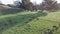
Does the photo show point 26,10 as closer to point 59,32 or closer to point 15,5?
point 15,5

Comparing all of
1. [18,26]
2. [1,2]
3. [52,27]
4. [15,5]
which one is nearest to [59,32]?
[52,27]

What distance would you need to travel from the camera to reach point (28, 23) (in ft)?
26.7

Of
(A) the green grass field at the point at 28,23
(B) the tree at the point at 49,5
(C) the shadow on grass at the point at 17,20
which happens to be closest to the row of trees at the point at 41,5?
(B) the tree at the point at 49,5

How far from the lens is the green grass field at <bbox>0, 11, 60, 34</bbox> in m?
7.59

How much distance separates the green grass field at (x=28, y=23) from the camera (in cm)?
759

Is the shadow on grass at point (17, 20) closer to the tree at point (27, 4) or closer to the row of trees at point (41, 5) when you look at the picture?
the row of trees at point (41, 5)

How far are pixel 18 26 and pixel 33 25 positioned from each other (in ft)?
2.33

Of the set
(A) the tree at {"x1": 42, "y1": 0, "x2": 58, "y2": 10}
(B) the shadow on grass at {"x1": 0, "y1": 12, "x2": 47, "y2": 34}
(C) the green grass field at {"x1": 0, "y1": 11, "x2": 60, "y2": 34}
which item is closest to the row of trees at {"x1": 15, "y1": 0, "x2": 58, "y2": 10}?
(A) the tree at {"x1": 42, "y1": 0, "x2": 58, "y2": 10}

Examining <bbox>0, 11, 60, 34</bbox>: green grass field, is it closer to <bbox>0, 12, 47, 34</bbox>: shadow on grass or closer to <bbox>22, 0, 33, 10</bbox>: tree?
<bbox>0, 12, 47, 34</bbox>: shadow on grass

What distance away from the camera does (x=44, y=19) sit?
28.0ft

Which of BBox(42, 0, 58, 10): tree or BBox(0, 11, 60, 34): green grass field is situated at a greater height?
BBox(42, 0, 58, 10): tree

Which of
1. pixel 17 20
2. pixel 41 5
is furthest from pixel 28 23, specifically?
pixel 41 5

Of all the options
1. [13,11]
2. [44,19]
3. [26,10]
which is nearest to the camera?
[44,19]

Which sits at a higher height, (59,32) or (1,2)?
(1,2)
